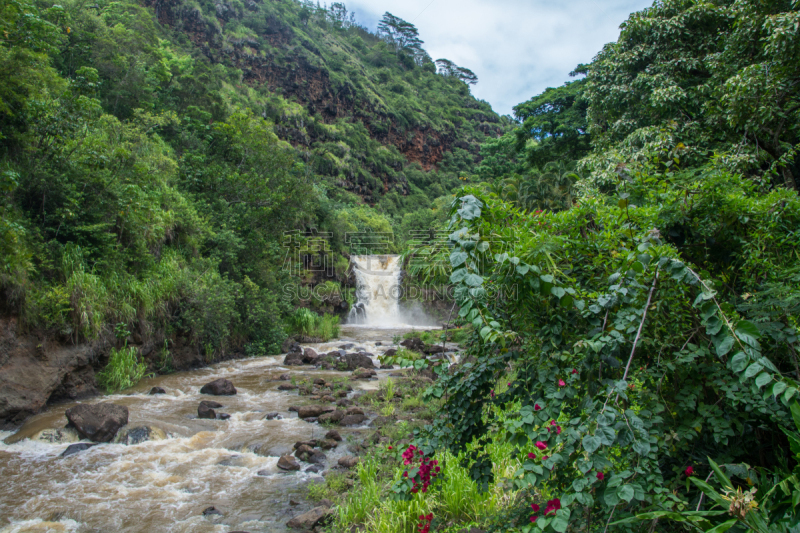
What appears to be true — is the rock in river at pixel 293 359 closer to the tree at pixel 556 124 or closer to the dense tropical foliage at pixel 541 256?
the dense tropical foliage at pixel 541 256

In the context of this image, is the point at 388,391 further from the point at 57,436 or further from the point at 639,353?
the point at 639,353

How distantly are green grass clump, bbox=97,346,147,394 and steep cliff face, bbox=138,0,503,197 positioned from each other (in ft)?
112

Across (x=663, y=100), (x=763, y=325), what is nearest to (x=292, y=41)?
(x=663, y=100)

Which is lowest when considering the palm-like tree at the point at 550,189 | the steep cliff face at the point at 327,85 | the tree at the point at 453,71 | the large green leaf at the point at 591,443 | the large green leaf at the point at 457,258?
the large green leaf at the point at 591,443

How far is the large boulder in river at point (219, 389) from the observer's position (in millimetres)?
8859

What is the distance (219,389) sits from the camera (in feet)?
29.1

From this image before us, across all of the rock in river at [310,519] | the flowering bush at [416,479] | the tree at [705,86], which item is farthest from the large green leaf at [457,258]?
the tree at [705,86]

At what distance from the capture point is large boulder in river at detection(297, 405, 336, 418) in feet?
25.3

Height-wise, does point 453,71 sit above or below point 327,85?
above

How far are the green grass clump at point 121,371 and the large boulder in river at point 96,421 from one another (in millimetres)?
2085

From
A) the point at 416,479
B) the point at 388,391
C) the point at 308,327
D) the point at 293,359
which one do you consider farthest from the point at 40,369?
the point at 308,327

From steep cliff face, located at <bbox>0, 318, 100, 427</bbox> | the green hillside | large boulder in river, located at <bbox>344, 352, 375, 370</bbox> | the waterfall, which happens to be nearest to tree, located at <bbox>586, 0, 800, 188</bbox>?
the green hillside

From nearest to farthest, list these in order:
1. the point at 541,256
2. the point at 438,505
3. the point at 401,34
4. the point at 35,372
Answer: the point at 541,256 < the point at 438,505 < the point at 35,372 < the point at 401,34

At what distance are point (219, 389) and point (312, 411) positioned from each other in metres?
2.52
